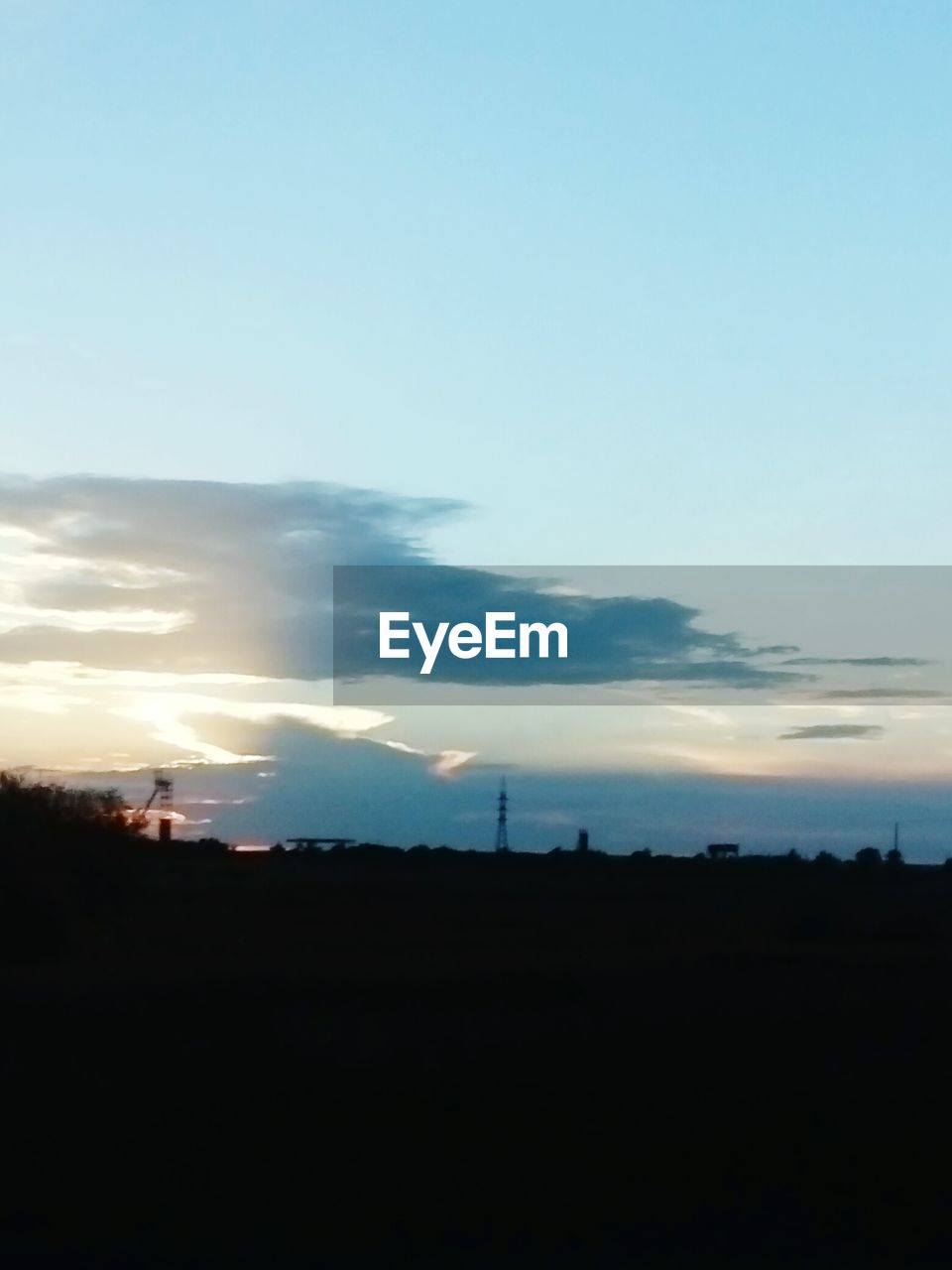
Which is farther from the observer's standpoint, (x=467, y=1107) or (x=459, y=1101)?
(x=459, y=1101)

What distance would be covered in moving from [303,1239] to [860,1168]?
470 cm

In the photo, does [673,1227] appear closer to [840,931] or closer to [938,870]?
[840,931]

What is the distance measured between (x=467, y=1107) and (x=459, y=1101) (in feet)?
1.06

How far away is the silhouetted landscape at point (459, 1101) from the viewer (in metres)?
12.2

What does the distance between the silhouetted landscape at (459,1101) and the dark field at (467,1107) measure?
1.7 inches

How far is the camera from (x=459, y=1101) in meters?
16.9

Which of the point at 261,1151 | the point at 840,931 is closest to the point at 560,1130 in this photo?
the point at 261,1151

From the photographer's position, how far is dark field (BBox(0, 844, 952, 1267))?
1216 cm

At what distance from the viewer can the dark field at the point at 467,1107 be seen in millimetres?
12156

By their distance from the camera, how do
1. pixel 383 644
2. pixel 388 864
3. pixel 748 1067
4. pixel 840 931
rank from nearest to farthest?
pixel 748 1067 → pixel 383 644 → pixel 840 931 → pixel 388 864

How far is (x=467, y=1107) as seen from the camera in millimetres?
16625

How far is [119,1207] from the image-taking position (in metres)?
12.8

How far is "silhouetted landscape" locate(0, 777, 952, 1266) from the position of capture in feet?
40.0

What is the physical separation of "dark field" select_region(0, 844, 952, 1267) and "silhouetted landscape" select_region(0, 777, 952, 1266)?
0.04m
